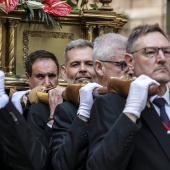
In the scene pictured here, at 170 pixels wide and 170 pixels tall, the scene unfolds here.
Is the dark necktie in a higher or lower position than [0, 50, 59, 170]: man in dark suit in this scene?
higher

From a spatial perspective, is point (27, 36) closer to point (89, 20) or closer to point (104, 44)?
point (89, 20)

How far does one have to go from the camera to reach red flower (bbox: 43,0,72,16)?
25.4 feet

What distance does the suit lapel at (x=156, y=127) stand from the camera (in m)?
3.66

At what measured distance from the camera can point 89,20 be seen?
317 inches

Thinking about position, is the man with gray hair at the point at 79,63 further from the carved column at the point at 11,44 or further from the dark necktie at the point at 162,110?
the carved column at the point at 11,44

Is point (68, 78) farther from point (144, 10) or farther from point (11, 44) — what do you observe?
point (144, 10)

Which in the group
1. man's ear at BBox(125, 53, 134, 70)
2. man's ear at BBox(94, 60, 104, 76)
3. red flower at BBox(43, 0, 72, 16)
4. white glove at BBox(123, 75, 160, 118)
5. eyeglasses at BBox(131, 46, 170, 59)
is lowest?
white glove at BBox(123, 75, 160, 118)

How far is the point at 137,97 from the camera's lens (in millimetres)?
3590

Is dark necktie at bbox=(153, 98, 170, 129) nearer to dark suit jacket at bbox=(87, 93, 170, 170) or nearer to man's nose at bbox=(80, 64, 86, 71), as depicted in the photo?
dark suit jacket at bbox=(87, 93, 170, 170)

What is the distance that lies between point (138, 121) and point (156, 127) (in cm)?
14

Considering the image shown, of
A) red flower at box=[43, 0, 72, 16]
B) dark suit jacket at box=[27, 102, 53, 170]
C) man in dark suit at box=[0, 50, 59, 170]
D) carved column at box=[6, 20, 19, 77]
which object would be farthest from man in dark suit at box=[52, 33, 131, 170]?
carved column at box=[6, 20, 19, 77]

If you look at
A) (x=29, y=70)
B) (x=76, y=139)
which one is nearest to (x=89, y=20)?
(x=29, y=70)

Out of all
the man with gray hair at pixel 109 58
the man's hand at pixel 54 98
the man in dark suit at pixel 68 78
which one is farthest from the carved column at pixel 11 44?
the man with gray hair at pixel 109 58

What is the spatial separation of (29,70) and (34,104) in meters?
1.24
